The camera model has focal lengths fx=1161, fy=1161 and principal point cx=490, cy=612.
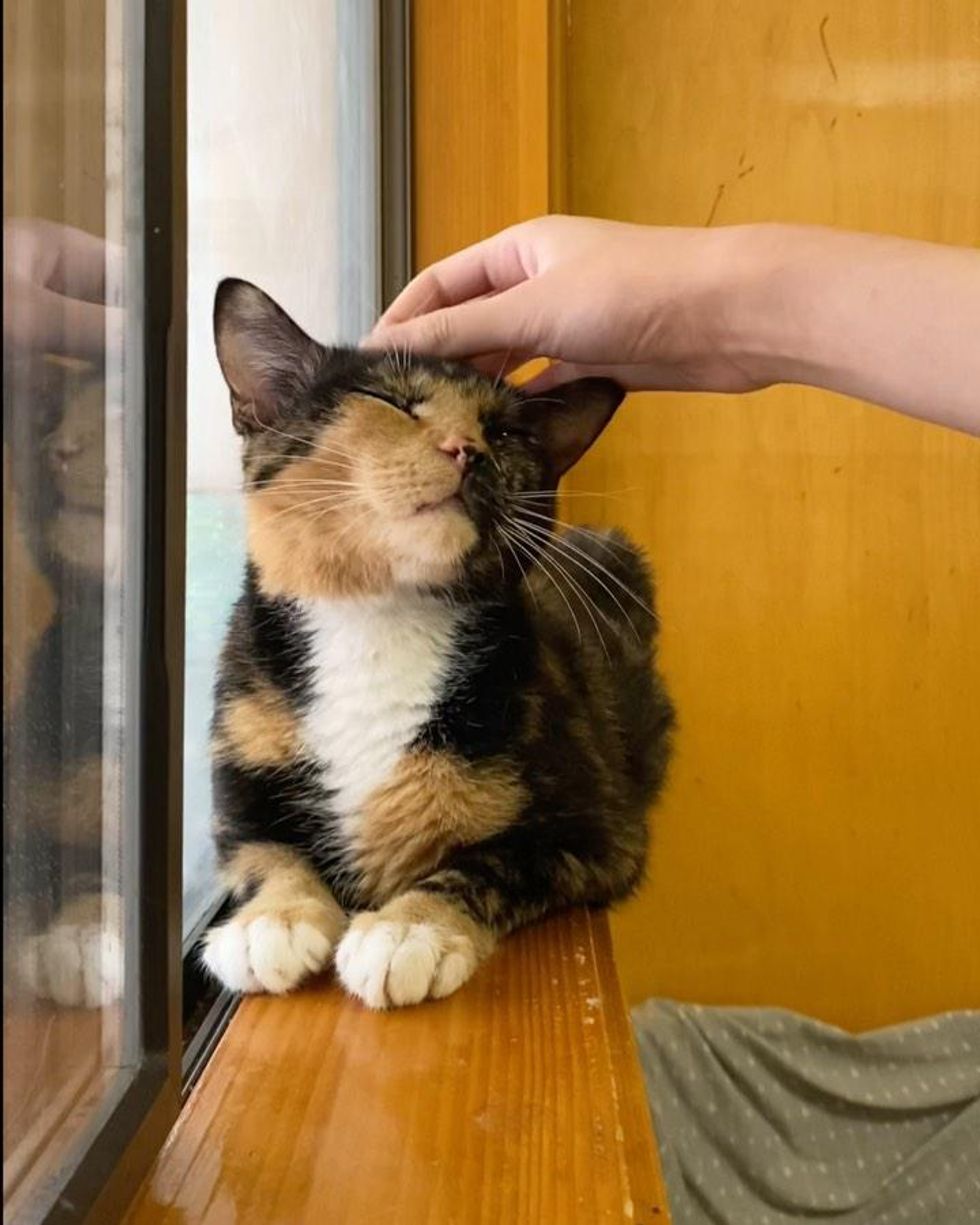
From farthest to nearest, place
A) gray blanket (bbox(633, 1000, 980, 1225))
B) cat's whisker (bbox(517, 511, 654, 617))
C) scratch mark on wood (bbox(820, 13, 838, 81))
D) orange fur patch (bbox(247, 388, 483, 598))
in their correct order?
scratch mark on wood (bbox(820, 13, 838, 81)) → gray blanket (bbox(633, 1000, 980, 1225)) → cat's whisker (bbox(517, 511, 654, 617)) → orange fur patch (bbox(247, 388, 483, 598))

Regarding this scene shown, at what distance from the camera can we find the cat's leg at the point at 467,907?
703 mm

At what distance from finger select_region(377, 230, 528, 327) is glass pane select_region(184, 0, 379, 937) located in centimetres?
17

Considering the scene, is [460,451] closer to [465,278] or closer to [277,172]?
[465,278]

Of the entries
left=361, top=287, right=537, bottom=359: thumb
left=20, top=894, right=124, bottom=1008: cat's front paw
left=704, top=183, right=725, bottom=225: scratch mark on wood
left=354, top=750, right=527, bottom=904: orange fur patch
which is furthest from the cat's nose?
left=704, top=183, right=725, bottom=225: scratch mark on wood

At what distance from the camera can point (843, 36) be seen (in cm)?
188

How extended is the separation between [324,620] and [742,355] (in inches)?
15.3

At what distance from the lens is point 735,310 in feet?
2.85

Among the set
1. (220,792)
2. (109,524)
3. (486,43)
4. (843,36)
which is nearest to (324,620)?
(220,792)

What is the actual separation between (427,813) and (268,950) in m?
0.16

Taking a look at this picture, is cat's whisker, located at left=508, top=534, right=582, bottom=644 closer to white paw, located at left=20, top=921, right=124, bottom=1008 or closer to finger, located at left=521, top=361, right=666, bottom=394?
finger, located at left=521, top=361, right=666, bottom=394

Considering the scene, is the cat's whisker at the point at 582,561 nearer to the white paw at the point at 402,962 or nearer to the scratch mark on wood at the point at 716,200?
the white paw at the point at 402,962

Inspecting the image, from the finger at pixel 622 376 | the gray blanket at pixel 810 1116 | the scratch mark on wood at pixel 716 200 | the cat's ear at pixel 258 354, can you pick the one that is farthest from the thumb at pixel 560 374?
the gray blanket at pixel 810 1116

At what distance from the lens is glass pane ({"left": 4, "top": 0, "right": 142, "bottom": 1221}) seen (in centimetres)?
37

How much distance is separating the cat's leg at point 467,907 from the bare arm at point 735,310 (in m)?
0.38
